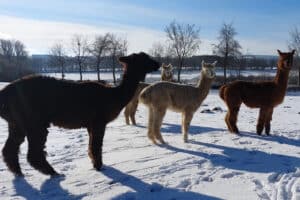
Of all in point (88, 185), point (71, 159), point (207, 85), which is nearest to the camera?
point (88, 185)

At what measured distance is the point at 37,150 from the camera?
6074 millimetres

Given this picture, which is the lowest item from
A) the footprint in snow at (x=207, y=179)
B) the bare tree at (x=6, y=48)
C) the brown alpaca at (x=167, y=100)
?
the footprint in snow at (x=207, y=179)

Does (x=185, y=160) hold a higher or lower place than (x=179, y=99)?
lower

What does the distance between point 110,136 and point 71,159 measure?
8.87 ft

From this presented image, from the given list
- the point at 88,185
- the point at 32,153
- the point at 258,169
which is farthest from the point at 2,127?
the point at 258,169

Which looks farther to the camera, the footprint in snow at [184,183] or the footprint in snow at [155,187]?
the footprint in snow at [184,183]

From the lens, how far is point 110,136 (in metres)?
9.97

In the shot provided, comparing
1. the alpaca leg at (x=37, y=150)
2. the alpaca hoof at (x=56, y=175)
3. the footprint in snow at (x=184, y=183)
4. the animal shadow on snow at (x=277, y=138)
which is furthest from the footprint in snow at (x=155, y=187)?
the animal shadow on snow at (x=277, y=138)

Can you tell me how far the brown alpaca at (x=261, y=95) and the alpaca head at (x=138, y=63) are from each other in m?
3.91

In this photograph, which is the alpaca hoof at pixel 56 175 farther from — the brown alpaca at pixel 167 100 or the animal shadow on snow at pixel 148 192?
the brown alpaca at pixel 167 100

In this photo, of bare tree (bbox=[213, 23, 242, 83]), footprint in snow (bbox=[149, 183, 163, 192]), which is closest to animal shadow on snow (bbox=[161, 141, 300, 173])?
footprint in snow (bbox=[149, 183, 163, 192])

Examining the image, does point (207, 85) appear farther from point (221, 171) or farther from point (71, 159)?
point (71, 159)

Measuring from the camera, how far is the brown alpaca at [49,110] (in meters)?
5.96

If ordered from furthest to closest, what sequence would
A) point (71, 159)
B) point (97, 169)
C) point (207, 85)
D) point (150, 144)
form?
point (207, 85) → point (150, 144) → point (71, 159) → point (97, 169)
